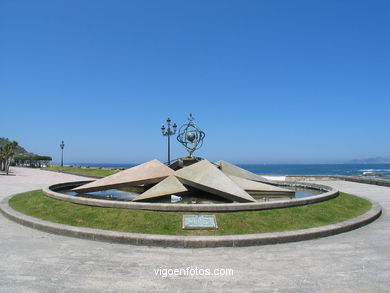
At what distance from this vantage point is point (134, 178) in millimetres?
11344

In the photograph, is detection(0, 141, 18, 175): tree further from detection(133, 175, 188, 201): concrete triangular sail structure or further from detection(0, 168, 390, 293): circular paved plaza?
detection(0, 168, 390, 293): circular paved plaza

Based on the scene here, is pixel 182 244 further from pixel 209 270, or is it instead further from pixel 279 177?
pixel 279 177

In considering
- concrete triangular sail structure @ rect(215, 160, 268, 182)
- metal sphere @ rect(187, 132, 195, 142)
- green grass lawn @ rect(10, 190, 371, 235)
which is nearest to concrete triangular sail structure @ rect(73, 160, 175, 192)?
green grass lawn @ rect(10, 190, 371, 235)

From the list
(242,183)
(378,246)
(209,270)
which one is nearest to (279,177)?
(242,183)

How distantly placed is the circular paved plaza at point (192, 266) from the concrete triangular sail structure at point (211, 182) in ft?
9.66

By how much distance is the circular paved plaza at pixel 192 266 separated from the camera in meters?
4.54

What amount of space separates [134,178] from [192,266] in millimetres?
6445

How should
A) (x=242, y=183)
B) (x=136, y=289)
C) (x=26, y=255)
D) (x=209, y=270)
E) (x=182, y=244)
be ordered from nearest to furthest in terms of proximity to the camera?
(x=136, y=289) → (x=209, y=270) → (x=26, y=255) → (x=182, y=244) → (x=242, y=183)

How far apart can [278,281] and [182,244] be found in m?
2.42

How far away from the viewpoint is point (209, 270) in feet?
17.2

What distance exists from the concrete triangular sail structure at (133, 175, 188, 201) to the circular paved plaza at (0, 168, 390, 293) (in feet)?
10.5

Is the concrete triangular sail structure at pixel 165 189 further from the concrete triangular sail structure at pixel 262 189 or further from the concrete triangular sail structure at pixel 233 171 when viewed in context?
the concrete triangular sail structure at pixel 233 171

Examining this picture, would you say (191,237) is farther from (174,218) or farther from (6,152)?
(6,152)

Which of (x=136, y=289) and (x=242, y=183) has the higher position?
(x=242, y=183)
